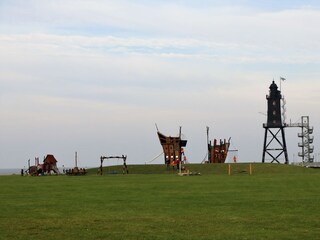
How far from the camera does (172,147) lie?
323 ft

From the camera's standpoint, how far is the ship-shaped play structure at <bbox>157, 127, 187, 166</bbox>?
96.2 metres

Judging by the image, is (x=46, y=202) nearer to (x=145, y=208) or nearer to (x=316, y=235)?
(x=145, y=208)

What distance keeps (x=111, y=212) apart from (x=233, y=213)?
4.67m

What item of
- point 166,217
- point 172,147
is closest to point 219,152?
point 172,147

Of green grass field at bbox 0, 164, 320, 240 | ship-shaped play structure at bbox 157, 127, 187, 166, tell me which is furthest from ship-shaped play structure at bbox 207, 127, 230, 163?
green grass field at bbox 0, 164, 320, 240

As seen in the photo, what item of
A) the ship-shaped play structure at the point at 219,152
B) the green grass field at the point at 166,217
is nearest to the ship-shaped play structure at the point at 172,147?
the ship-shaped play structure at the point at 219,152

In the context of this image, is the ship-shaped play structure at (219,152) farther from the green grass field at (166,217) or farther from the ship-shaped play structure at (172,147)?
the green grass field at (166,217)

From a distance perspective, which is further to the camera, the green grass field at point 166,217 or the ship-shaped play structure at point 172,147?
the ship-shaped play structure at point 172,147

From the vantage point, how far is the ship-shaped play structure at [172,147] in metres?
96.2

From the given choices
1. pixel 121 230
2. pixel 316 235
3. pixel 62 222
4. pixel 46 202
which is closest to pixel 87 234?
pixel 121 230

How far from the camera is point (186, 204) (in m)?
26.3

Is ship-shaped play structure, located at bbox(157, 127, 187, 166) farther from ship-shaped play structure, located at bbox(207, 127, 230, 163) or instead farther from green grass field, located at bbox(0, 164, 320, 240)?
green grass field, located at bbox(0, 164, 320, 240)

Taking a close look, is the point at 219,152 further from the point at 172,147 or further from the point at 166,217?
the point at 166,217

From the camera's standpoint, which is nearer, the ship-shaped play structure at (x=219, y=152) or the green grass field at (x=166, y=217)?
the green grass field at (x=166, y=217)
